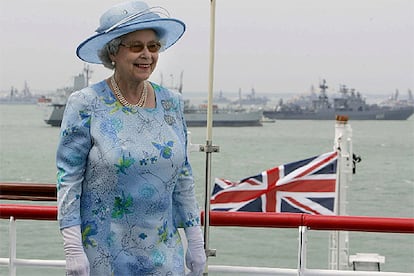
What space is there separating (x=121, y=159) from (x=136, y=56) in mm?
269

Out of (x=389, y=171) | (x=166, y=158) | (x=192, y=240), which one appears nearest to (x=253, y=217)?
(x=192, y=240)

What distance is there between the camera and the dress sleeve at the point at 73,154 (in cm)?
249

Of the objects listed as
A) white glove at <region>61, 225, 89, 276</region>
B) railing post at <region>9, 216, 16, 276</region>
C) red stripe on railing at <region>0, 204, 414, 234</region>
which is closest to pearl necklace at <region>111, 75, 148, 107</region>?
white glove at <region>61, 225, 89, 276</region>

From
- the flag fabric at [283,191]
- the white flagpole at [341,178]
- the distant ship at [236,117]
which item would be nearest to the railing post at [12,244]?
the flag fabric at [283,191]

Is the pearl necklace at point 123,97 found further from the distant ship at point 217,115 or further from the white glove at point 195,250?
the distant ship at point 217,115

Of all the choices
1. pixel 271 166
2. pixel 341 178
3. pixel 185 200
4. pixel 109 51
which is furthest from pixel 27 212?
pixel 271 166

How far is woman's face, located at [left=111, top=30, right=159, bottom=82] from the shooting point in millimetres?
2527

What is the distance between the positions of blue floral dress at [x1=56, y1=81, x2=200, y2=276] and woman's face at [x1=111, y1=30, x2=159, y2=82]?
0.26 feet

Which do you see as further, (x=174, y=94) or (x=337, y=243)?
(x=337, y=243)

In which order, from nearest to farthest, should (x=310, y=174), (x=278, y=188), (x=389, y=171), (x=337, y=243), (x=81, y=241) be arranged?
(x=81, y=241), (x=278, y=188), (x=310, y=174), (x=337, y=243), (x=389, y=171)

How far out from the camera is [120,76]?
8.41 ft

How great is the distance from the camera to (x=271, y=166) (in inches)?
1545

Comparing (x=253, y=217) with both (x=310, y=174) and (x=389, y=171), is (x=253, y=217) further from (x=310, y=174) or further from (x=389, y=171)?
(x=389, y=171)

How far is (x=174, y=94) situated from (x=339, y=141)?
7.32 metres
